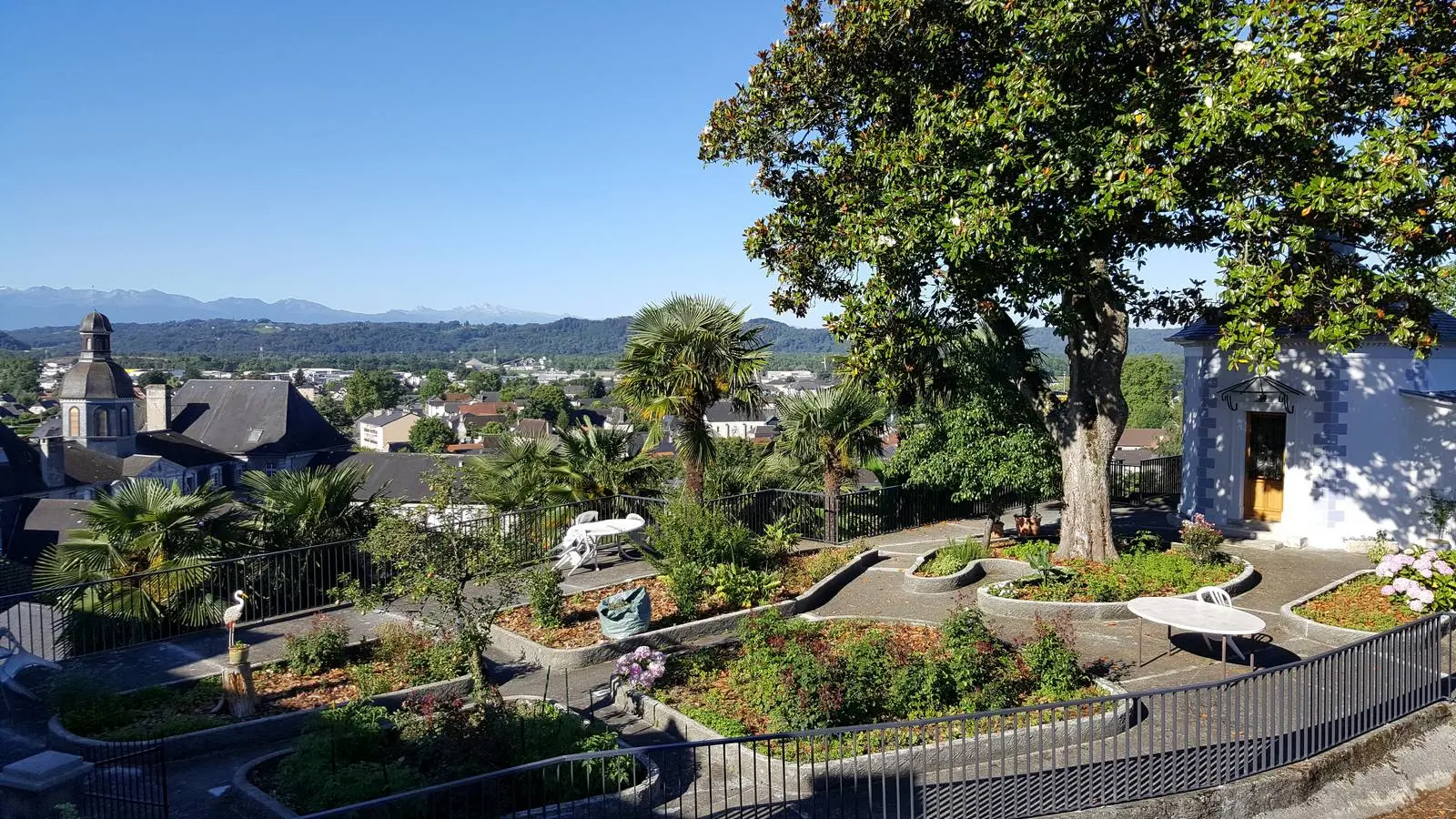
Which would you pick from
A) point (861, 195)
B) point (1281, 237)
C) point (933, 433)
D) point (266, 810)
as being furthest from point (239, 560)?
point (1281, 237)

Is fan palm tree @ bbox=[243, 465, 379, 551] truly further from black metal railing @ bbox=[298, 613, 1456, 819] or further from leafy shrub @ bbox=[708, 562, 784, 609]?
black metal railing @ bbox=[298, 613, 1456, 819]

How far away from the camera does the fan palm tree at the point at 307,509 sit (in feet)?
46.8

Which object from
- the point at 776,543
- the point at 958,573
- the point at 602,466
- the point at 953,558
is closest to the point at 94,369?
the point at 602,466

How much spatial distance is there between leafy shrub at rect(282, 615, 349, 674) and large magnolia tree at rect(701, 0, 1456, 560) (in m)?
8.58

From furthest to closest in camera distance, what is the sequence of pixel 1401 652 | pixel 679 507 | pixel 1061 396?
pixel 1061 396 < pixel 679 507 < pixel 1401 652

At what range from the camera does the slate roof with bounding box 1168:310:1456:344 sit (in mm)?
18016

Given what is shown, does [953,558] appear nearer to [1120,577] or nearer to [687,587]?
[1120,577]

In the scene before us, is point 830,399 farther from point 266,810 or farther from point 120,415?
point 120,415

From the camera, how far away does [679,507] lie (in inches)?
599

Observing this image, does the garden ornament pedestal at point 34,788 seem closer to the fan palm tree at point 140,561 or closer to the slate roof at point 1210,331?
the fan palm tree at point 140,561

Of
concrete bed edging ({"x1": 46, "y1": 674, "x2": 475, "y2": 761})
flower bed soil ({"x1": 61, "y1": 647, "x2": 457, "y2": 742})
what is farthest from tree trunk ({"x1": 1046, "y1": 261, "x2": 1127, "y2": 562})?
flower bed soil ({"x1": 61, "y1": 647, "x2": 457, "y2": 742})

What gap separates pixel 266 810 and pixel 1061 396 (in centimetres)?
1461

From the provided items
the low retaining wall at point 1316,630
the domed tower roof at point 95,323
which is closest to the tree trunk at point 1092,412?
the low retaining wall at point 1316,630

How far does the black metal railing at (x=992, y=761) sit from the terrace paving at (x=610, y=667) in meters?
Result: 0.26
